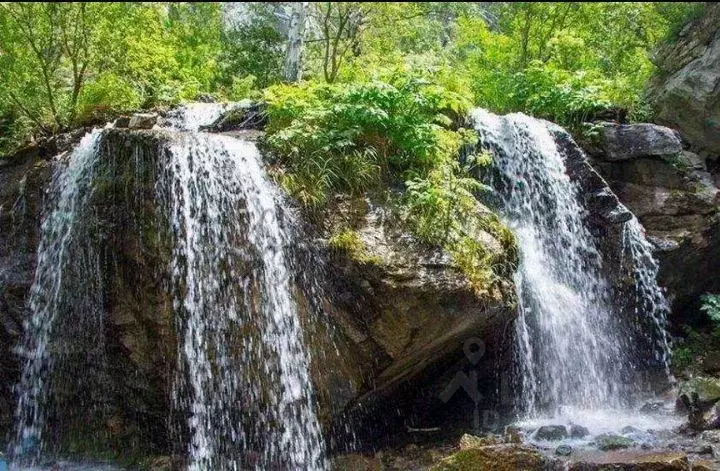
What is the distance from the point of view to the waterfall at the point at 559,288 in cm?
810

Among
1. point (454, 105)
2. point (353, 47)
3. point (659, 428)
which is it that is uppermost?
point (353, 47)

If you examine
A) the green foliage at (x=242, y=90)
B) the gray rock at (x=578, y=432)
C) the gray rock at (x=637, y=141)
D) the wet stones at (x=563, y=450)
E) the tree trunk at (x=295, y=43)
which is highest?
the tree trunk at (x=295, y=43)

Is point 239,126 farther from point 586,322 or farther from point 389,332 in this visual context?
point 586,322

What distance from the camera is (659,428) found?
706 cm

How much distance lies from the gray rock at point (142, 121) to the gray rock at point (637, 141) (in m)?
7.14

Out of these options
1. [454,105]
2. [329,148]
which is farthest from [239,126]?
[454,105]

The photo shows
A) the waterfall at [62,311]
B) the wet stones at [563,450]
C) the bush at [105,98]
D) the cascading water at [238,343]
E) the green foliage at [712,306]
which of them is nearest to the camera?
the wet stones at [563,450]

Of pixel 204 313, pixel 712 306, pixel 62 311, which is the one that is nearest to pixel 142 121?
pixel 62 311

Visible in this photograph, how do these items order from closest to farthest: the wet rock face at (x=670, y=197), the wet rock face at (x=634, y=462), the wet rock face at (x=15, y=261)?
the wet rock face at (x=634, y=462) → the wet rock face at (x=15, y=261) → the wet rock face at (x=670, y=197)

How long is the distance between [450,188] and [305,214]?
164 centimetres

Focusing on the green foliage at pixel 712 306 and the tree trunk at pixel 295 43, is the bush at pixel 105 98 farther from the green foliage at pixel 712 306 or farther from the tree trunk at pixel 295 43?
the green foliage at pixel 712 306

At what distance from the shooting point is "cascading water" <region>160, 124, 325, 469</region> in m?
6.33

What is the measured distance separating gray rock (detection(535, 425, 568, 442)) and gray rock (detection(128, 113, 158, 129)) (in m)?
6.97

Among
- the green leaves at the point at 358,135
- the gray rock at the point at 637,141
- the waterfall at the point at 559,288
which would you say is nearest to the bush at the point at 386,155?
the green leaves at the point at 358,135
